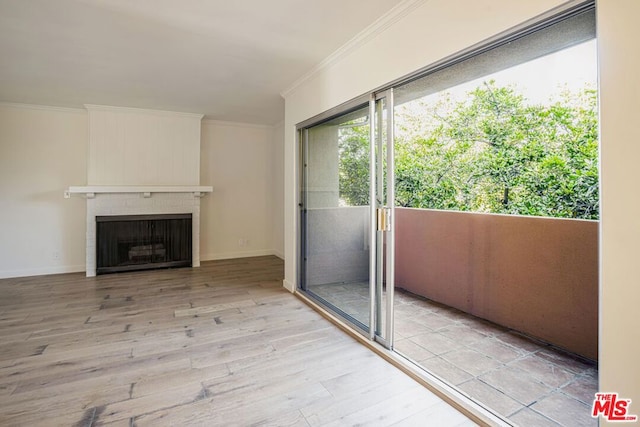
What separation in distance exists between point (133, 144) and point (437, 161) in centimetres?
472

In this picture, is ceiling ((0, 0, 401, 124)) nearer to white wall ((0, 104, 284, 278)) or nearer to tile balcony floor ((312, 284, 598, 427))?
white wall ((0, 104, 284, 278))

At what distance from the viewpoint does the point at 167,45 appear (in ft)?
9.42

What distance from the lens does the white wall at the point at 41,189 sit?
4.79 meters

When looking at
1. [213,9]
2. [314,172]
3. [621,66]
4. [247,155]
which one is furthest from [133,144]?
[621,66]

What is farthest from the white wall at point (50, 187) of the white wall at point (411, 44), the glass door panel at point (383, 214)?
the glass door panel at point (383, 214)

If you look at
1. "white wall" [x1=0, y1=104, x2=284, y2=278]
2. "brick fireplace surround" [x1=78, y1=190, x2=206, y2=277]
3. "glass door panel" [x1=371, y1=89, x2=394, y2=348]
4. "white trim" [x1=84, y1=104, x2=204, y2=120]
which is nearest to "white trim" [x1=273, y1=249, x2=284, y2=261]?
"white wall" [x1=0, y1=104, x2=284, y2=278]

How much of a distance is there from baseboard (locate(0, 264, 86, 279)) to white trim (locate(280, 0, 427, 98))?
187 inches

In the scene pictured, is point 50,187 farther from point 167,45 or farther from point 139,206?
point 167,45

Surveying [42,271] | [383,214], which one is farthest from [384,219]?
[42,271]

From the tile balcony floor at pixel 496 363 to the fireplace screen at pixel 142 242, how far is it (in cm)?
317

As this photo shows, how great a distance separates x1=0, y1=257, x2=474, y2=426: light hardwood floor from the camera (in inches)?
73.0

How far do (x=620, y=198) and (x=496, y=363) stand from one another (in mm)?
1692

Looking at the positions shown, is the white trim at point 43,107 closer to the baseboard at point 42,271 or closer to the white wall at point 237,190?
the white wall at point 237,190

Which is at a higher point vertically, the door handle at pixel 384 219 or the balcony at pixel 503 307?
the door handle at pixel 384 219
